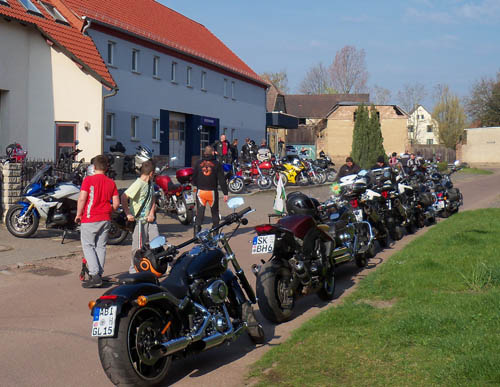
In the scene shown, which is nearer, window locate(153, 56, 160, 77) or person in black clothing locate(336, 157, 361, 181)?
person in black clothing locate(336, 157, 361, 181)

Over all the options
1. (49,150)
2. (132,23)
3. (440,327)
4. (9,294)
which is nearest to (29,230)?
(9,294)

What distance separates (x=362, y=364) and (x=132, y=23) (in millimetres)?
28248

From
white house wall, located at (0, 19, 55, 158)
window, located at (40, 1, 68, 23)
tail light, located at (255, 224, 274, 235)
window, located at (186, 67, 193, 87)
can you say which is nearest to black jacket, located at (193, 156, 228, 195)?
tail light, located at (255, 224, 274, 235)

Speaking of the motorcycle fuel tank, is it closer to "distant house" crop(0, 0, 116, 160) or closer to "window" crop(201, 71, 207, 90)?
"distant house" crop(0, 0, 116, 160)

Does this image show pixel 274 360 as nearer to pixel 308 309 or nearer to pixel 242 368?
pixel 242 368

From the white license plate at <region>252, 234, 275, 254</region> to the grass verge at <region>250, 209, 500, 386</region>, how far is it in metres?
0.88

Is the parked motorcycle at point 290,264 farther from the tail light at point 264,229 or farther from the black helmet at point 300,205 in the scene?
the black helmet at point 300,205

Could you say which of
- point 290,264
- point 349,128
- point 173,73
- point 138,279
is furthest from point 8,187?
point 349,128

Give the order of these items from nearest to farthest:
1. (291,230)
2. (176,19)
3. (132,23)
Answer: (291,230) → (132,23) → (176,19)

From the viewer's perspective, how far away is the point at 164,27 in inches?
1404

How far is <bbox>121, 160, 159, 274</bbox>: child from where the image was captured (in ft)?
31.0

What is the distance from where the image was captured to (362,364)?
529cm

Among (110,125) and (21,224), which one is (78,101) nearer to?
(110,125)

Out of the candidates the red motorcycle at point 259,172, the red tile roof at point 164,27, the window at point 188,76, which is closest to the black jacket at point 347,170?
the red motorcycle at point 259,172
